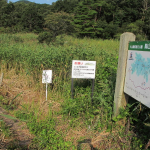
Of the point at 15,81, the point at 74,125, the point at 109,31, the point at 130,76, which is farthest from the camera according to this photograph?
the point at 109,31

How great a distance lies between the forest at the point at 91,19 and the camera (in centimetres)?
2100

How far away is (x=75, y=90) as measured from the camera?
11.5 ft

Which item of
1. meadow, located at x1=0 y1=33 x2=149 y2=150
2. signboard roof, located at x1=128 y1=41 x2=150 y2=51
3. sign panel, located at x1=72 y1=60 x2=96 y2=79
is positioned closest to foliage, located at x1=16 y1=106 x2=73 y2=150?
meadow, located at x1=0 y1=33 x2=149 y2=150

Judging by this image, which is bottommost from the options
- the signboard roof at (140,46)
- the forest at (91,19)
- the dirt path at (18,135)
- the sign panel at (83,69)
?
the dirt path at (18,135)

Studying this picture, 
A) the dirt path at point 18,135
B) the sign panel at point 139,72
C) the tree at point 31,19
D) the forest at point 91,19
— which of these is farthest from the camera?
the tree at point 31,19

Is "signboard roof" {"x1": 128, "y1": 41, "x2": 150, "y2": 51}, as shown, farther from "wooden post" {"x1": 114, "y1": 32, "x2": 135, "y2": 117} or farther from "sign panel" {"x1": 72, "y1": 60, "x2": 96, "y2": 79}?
"sign panel" {"x1": 72, "y1": 60, "x2": 96, "y2": 79}

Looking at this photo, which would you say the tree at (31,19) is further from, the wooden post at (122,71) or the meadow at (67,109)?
the wooden post at (122,71)

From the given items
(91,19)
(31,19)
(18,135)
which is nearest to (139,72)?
(18,135)

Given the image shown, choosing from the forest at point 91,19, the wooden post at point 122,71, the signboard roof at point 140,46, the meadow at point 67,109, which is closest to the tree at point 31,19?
the forest at point 91,19

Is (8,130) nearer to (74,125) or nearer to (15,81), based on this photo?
(74,125)

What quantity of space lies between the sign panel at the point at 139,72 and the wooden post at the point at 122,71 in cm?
7

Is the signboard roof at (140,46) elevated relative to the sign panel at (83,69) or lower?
elevated

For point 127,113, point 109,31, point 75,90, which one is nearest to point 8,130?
point 75,90

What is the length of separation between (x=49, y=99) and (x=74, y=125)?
1.03 metres
